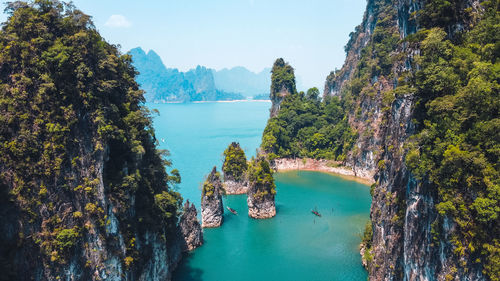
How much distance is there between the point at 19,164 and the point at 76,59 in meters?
8.87

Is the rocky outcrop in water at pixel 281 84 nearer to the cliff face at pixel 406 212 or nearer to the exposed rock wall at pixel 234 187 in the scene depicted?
the exposed rock wall at pixel 234 187

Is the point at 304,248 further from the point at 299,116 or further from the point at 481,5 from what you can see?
the point at 299,116

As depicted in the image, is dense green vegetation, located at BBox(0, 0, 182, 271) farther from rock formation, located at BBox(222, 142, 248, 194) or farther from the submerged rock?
rock formation, located at BBox(222, 142, 248, 194)

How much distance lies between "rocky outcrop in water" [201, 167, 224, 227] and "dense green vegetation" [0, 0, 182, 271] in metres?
18.6

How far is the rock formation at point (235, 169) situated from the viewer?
61.0 metres

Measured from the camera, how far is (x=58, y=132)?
24.0 meters

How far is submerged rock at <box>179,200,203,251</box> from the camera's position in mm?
41250

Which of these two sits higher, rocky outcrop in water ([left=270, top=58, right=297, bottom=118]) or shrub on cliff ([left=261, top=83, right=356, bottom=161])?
rocky outcrop in water ([left=270, top=58, right=297, bottom=118])

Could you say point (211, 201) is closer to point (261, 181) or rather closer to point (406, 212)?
point (261, 181)

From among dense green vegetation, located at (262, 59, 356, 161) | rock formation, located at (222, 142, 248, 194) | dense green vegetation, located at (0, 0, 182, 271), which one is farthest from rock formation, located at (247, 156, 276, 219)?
dense green vegetation, located at (262, 59, 356, 161)

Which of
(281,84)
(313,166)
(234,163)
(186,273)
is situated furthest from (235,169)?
(281,84)

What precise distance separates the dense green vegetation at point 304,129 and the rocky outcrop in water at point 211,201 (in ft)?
110

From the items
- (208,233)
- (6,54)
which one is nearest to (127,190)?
(6,54)

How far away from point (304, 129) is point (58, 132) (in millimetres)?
71847
